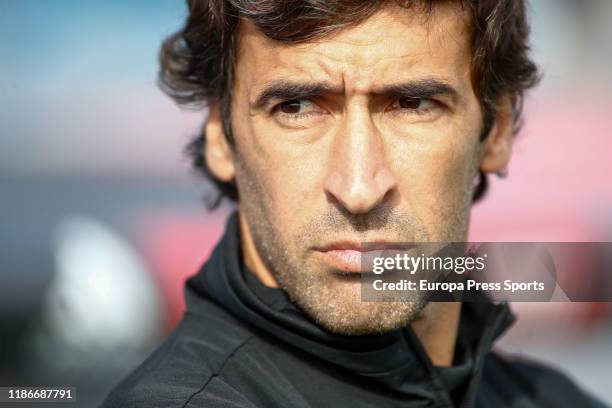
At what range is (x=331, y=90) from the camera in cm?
256

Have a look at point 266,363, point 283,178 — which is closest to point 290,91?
point 283,178

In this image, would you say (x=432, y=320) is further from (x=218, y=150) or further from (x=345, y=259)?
(x=218, y=150)

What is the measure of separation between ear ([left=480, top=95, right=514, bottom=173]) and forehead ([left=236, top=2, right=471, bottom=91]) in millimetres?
560

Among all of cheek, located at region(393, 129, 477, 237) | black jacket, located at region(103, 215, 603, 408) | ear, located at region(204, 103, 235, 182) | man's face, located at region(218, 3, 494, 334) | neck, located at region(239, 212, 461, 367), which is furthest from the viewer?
ear, located at region(204, 103, 235, 182)

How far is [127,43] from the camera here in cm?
899

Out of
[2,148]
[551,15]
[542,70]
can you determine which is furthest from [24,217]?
[551,15]

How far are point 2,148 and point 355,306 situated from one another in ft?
22.7

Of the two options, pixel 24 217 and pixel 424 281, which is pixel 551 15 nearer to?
pixel 24 217

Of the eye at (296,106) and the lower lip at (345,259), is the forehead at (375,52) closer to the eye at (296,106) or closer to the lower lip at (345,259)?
the eye at (296,106)

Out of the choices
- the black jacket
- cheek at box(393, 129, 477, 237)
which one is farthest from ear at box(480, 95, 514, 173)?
the black jacket

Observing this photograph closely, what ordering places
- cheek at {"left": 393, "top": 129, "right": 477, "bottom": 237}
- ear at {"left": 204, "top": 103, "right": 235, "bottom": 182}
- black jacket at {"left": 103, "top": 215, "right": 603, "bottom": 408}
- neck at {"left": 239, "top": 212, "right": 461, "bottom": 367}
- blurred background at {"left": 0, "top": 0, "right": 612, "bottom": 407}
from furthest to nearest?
blurred background at {"left": 0, "top": 0, "right": 612, "bottom": 407} < ear at {"left": 204, "top": 103, "right": 235, "bottom": 182} < neck at {"left": 239, "top": 212, "right": 461, "bottom": 367} < cheek at {"left": 393, "top": 129, "right": 477, "bottom": 237} < black jacket at {"left": 103, "top": 215, "right": 603, "bottom": 408}

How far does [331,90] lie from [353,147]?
218 millimetres

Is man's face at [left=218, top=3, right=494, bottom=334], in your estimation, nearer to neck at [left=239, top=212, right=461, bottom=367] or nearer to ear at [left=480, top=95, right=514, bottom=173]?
neck at [left=239, top=212, right=461, bottom=367]

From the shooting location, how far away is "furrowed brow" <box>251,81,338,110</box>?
257cm
